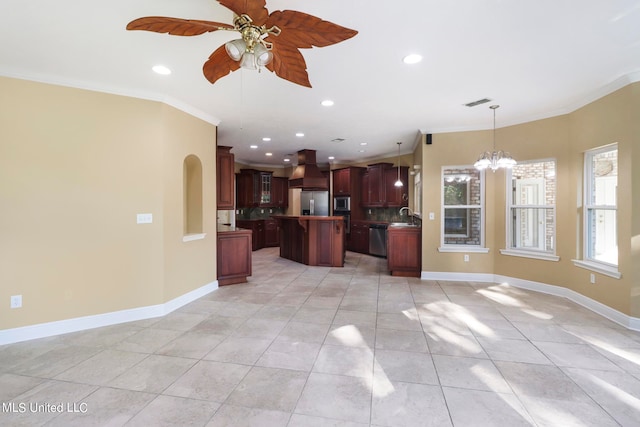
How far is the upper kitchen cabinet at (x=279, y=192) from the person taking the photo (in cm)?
962

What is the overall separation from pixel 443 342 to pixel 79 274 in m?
3.92

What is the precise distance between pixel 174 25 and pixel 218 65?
0.48 metres

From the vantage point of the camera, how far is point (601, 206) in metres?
3.76

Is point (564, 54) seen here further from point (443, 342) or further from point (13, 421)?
point (13, 421)

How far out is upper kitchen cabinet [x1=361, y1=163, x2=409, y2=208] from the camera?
765 cm

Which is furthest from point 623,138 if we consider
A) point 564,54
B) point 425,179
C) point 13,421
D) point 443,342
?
point 13,421

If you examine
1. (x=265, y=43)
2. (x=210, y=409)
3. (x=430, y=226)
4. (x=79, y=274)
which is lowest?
(x=210, y=409)

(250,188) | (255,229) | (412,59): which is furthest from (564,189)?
(255,229)

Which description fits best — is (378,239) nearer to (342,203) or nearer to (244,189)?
(342,203)

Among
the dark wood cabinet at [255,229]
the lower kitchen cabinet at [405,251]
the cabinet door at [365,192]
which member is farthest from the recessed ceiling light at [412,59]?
the dark wood cabinet at [255,229]

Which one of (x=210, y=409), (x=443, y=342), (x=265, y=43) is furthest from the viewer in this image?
(x=443, y=342)

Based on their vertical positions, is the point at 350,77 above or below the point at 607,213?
above

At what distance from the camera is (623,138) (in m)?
3.32

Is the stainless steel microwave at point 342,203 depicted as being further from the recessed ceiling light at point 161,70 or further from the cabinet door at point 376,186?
the recessed ceiling light at point 161,70
